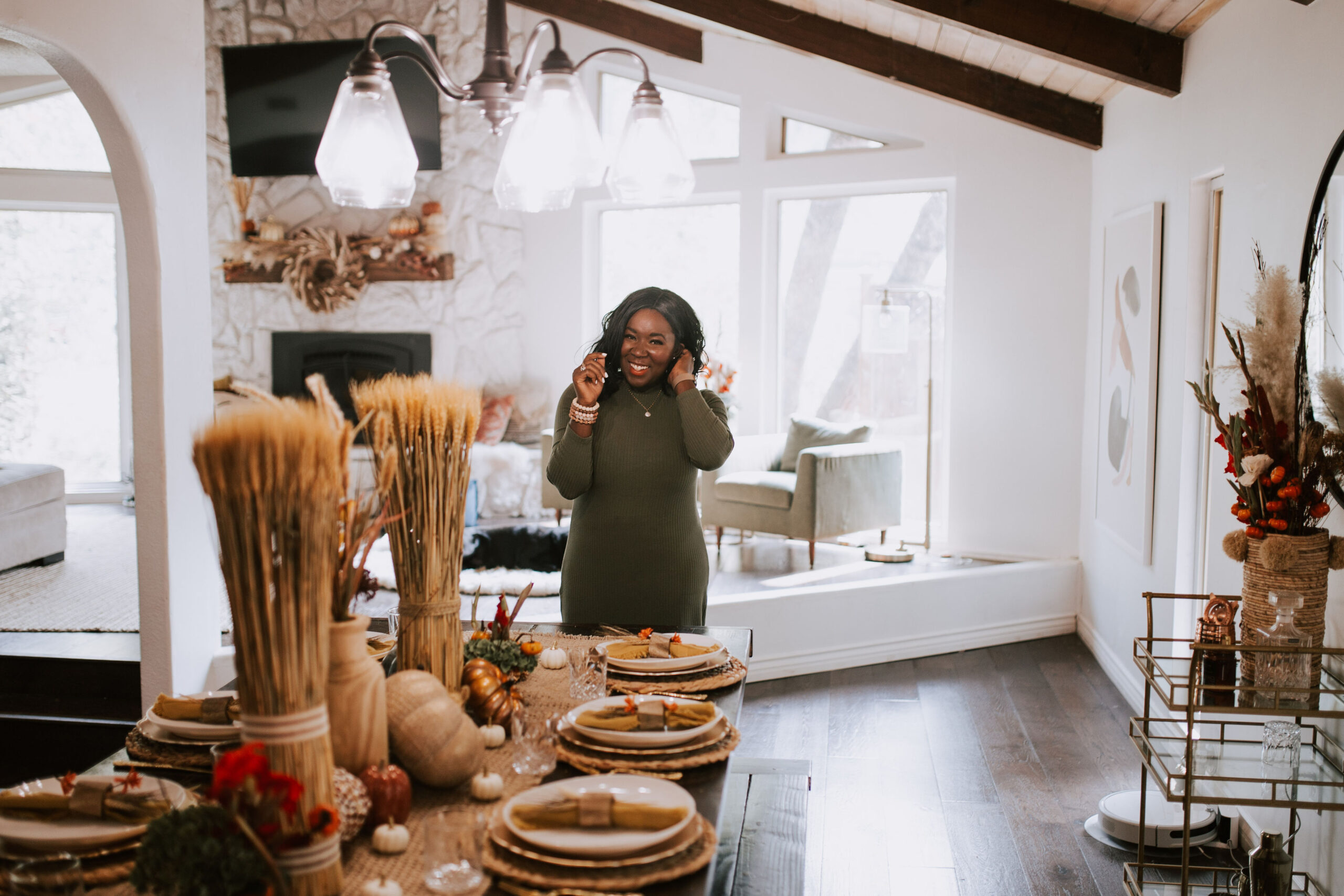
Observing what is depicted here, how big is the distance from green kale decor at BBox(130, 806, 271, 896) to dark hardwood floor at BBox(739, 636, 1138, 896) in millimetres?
1904

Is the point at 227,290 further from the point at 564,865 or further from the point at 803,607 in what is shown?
the point at 564,865

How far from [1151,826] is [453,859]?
2389mm

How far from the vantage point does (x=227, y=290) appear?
7.08 metres

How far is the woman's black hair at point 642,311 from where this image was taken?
235cm

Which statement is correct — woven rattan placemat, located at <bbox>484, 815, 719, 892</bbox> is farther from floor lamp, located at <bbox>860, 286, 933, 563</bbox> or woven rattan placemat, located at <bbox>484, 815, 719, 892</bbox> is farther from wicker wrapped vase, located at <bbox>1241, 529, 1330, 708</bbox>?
floor lamp, located at <bbox>860, 286, 933, 563</bbox>

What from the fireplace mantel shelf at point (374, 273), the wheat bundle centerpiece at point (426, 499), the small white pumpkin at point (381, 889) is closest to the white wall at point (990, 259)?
the fireplace mantel shelf at point (374, 273)

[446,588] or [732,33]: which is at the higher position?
[732,33]

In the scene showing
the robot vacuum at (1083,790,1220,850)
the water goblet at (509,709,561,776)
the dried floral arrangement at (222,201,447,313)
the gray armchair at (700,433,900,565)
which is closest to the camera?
the water goblet at (509,709,561,776)

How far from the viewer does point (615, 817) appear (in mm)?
1129

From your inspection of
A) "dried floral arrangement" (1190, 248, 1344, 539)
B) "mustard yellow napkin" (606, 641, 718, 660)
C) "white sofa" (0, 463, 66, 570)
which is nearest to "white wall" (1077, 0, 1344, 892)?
"dried floral arrangement" (1190, 248, 1344, 539)

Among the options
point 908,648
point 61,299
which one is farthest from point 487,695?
point 61,299

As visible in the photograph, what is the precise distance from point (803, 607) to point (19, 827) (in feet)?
11.2

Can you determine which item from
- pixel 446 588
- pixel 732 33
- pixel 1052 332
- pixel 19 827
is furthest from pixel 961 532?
pixel 19 827

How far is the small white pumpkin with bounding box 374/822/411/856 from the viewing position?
43.2 inches
